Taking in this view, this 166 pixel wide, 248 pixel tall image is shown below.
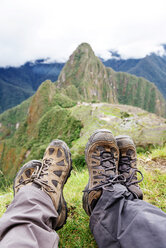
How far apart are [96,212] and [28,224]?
60 centimetres

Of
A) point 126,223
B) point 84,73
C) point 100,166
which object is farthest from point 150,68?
point 126,223

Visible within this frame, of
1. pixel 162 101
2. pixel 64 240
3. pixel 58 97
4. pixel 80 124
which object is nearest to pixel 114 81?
pixel 162 101

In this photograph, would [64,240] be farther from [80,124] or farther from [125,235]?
[80,124]

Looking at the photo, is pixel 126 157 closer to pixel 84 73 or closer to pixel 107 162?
pixel 107 162

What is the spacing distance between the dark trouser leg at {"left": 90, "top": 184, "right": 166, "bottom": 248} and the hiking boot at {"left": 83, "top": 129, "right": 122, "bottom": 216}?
20 centimetres

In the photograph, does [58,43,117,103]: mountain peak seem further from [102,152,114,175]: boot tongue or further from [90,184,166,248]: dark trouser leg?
[90,184,166,248]: dark trouser leg

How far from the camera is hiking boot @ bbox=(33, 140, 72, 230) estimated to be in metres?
1.88

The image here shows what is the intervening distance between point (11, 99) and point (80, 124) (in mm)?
148314

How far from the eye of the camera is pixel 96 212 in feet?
5.05

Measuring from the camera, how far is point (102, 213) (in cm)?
151

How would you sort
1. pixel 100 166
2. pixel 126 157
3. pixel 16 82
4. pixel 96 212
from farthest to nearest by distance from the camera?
pixel 16 82, pixel 126 157, pixel 100 166, pixel 96 212

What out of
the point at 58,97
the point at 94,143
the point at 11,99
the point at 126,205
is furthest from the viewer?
the point at 11,99

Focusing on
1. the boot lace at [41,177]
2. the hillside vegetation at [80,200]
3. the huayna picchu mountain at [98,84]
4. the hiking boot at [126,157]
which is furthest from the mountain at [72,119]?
the boot lace at [41,177]

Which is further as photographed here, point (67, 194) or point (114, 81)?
point (114, 81)
